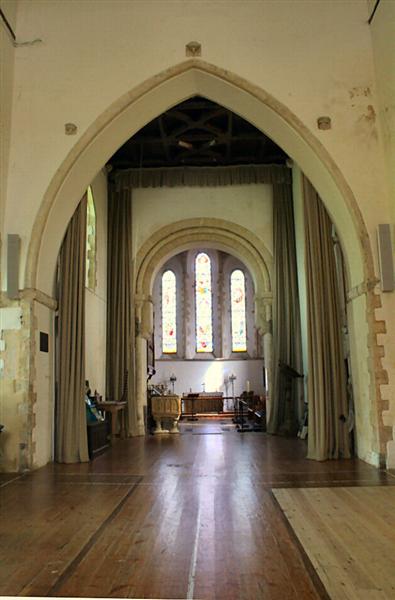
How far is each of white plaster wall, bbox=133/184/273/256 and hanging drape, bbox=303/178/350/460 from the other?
363 centimetres

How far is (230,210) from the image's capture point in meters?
10.8

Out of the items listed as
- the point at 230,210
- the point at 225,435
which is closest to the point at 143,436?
the point at 225,435

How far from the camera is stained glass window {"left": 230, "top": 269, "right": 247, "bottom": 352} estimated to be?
16922mm

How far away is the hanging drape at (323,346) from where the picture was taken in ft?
20.7

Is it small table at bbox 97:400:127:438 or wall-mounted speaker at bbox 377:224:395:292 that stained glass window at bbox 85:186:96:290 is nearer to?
small table at bbox 97:400:127:438

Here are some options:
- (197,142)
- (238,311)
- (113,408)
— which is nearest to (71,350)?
(113,408)

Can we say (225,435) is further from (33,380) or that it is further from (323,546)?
A: (323,546)

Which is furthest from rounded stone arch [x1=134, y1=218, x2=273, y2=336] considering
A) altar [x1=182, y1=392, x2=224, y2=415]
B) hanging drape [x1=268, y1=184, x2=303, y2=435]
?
altar [x1=182, y1=392, x2=224, y2=415]

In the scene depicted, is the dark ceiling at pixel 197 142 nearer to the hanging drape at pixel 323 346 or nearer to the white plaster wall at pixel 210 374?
the hanging drape at pixel 323 346

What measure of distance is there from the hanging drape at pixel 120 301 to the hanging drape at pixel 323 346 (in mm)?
4351

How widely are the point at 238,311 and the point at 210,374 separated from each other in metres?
2.34

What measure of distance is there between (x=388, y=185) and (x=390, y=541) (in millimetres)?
4196

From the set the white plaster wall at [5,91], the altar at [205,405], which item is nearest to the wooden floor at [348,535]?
the white plaster wall at [5,91]

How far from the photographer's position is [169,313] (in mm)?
17031
